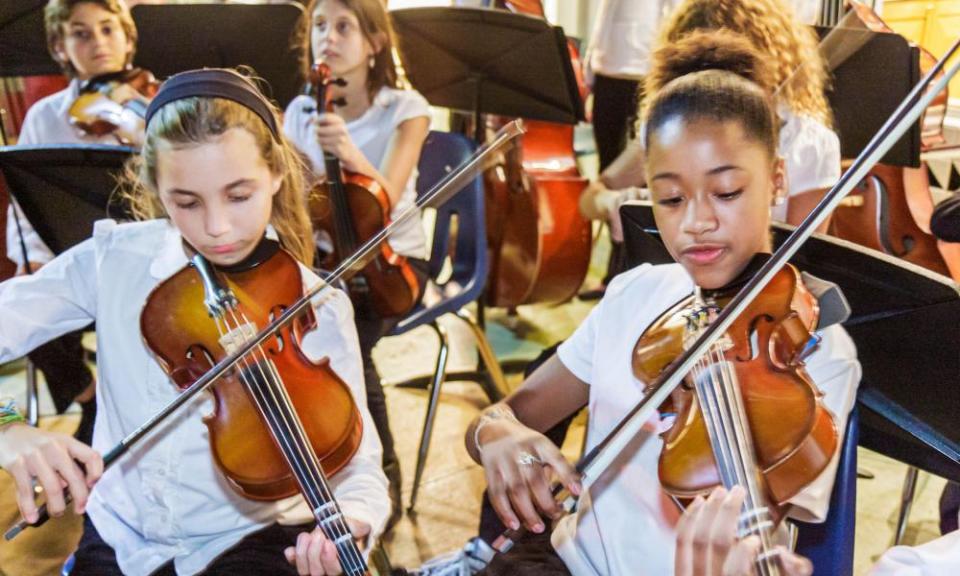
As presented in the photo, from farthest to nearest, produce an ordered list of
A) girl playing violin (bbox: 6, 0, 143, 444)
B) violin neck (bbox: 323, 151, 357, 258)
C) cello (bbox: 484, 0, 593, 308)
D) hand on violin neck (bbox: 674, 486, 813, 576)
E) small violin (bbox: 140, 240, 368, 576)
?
cello (bbox: 484, 0, 593, 308), girl playing violin (bbox: 6, 0, 143, 444), violin neck (bbox: 323, 151, 357, 258), small violin (bbox: 140, 240, 368, 576), hand on violin neck (bbox: 674, 486, 813, 576)

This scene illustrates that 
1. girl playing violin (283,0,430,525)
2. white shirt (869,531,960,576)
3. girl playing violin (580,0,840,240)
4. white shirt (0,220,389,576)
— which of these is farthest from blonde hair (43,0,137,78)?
white shirt (869,531,960,576)

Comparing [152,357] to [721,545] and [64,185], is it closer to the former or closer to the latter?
[64,185]

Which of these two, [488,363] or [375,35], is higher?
[375,35]

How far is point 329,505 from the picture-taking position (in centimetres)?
79

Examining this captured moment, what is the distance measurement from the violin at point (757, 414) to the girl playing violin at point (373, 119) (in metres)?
0.91

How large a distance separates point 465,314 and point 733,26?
0.76 metres

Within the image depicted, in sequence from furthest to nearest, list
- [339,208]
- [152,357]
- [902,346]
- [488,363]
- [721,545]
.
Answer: [488,363] → [339,208] → [152,357] → [902,346] → [721,545]

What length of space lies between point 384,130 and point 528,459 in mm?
1093

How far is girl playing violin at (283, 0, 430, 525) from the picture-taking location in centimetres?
157

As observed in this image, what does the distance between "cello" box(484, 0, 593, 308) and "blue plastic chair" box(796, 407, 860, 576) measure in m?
1.33

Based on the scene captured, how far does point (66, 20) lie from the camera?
61.8 inches

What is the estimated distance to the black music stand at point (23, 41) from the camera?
5.29 ft

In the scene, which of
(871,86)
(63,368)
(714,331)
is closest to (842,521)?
(714,331)

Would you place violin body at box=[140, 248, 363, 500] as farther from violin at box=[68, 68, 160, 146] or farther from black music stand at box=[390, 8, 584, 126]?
black music stand at box=[390, 8, 584, 126]
